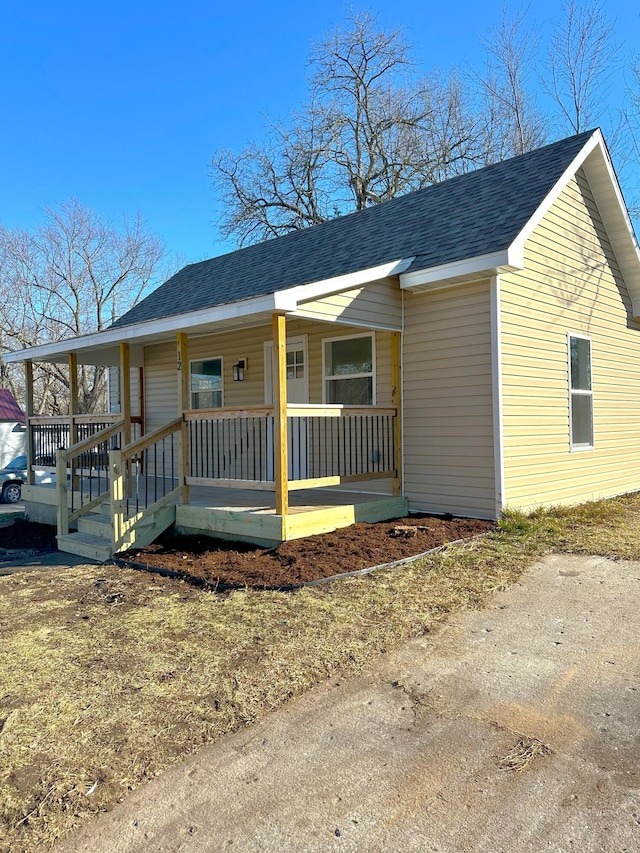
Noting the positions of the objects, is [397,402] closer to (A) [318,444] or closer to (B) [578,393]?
(A) [318,444]

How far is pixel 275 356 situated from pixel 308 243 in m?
5.51

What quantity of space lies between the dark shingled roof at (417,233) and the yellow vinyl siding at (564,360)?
555mm

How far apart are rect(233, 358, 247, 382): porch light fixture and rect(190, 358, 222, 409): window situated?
550 millimetres

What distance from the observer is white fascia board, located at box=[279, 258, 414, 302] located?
611 cm

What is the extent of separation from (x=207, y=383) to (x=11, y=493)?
7.08 metres

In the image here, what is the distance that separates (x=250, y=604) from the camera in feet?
15.4

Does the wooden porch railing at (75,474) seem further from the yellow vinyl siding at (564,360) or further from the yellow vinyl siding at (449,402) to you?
the yellow vinyl siding at (564,360)

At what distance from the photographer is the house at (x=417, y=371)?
6820 mm

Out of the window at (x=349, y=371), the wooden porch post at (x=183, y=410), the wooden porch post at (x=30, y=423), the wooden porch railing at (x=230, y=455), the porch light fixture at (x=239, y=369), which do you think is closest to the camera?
the wooden porch railing at (x=230, y=455)

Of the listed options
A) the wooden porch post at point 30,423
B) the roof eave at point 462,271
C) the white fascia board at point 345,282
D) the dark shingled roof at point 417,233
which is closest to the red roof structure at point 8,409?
the dark shingled roof at point 417,233

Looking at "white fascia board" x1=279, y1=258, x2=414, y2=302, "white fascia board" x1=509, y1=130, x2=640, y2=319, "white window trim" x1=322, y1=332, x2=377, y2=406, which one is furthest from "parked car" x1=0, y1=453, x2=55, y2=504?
"white fascia board" x1=509, y1=130, x2=640, y2=319

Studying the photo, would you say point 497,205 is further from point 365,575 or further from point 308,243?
point 365,575

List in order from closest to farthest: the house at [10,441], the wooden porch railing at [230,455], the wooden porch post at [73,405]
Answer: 1. the wooden porch railing at [230,455]
2. the wooden porch post at [73,405]
3. the house at [10,441]

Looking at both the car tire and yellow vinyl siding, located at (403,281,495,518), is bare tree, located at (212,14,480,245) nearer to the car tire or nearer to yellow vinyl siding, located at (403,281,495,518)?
the car tire
